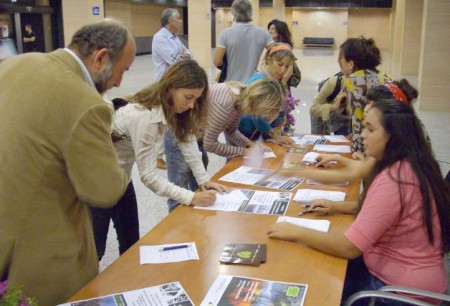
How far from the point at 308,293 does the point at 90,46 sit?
3.24 ft

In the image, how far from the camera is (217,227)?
2006 millimetres

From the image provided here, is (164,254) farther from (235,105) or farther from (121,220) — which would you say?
(235,105)

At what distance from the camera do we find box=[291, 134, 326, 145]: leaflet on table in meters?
3.63

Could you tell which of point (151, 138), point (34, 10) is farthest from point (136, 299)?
point (34, 10)

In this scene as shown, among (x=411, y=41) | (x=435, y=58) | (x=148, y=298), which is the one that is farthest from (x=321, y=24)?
(x=148, y=298)

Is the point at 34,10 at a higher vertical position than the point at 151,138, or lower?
higher

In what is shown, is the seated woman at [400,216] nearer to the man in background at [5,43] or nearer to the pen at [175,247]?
the pen at [175,247]

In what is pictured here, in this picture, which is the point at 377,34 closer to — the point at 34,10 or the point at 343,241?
the point at 34,10

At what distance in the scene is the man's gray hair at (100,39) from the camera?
55.0 inches

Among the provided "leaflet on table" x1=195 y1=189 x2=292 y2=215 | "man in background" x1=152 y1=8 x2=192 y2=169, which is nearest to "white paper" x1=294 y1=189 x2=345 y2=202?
"leaflet on table" x1=195 y1=189 x2=292 y2=215

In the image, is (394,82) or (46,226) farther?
(394,82)

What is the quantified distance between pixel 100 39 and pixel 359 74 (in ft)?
7.12

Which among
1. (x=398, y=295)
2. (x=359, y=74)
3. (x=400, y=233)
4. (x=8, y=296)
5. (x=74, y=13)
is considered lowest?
(x=398, y=295)

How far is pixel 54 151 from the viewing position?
1326mm
